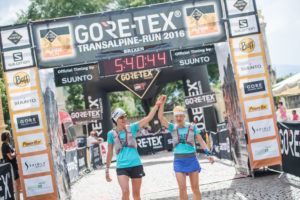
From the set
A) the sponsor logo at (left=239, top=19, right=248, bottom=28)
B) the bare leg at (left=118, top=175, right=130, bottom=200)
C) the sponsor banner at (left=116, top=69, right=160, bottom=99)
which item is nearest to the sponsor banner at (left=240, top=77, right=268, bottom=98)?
the sponsor logo at (left=239, top=19, right=248, bottom=28)

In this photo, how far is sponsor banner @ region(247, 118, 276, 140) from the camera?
31.6ft

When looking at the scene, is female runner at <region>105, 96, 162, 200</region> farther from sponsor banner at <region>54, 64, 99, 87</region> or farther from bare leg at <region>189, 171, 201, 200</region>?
sponsor banner at <region>54, 64, 99, 87</region>

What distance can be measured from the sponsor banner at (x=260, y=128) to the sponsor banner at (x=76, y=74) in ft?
14.0

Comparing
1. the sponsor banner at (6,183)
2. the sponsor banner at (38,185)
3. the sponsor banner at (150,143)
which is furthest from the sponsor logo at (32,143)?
the sponsor banner at (150,143)

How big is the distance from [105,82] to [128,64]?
13.0 meters

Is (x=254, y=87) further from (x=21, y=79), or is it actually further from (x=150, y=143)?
(x=150, y=143)

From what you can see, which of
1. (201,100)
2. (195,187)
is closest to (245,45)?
(195,187)

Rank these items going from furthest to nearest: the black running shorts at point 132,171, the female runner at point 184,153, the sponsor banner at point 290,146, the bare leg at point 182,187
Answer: the sponsor banner at point 290,146, the female runner at point 184,153, the bare leg at point 182,187, the black running shorts at point 132,171

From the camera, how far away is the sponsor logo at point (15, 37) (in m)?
9.34

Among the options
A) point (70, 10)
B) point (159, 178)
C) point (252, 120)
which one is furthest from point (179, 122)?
point (70, 10)

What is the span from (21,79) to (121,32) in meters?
2.82

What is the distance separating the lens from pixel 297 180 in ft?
28.5

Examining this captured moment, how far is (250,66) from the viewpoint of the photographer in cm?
969

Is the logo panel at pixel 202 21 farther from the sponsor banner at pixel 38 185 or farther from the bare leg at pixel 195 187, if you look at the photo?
the sponsor banner at pixel 38 185
